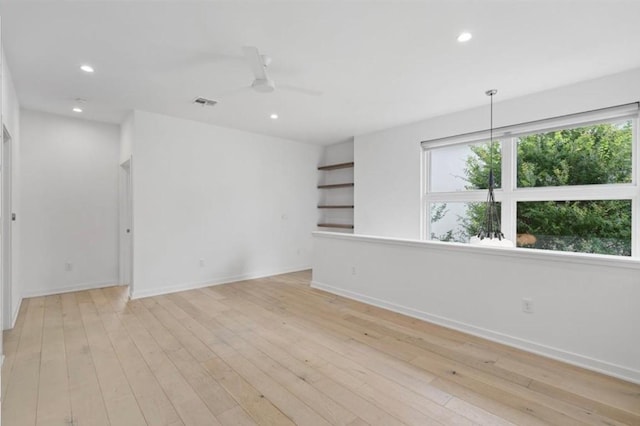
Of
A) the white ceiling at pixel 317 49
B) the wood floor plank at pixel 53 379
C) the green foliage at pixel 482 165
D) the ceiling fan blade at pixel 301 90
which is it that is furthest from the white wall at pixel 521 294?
the wood floor plank at pixel 53 379

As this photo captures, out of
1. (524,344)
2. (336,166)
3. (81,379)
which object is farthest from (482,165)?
(81,379)

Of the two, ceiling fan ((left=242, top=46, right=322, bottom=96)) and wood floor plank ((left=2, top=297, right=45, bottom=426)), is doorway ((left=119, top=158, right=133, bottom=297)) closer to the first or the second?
wood floor plank ((left=2, top=297, right=45, bottom=426))

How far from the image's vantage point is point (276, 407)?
76.0 inches

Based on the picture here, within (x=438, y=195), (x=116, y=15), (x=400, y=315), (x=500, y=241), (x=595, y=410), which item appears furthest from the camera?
(x=438, y=195)

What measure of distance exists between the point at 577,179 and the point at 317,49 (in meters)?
3.15

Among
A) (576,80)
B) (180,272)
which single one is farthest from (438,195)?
(180,272)

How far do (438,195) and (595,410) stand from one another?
3080 mm

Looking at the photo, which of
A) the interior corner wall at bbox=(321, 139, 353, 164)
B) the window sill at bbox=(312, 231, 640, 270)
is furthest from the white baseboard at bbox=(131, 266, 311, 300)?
the window sill at bbox=(312, 231, 640, 270)

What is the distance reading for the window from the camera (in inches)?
124

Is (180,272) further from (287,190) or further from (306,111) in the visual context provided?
(306,111)

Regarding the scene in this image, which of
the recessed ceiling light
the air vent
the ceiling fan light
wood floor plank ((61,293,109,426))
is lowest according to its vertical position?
wood floor plank ((61,293,109,426))

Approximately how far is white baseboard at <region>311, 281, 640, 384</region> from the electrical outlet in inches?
10.1

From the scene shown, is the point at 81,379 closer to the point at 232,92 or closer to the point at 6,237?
the point at 6,237

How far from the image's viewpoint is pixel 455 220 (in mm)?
4520
